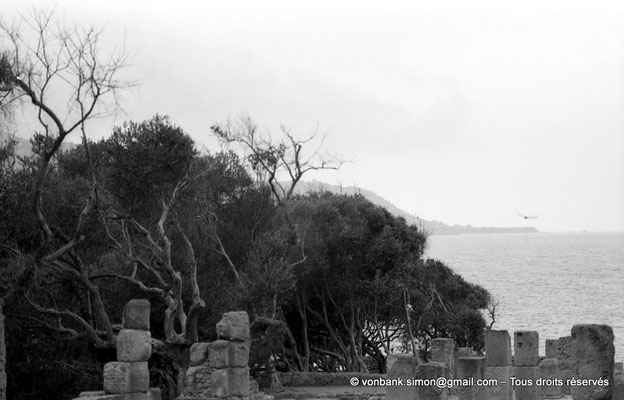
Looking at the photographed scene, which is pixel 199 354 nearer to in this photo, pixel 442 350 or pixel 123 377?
pixel 123 377

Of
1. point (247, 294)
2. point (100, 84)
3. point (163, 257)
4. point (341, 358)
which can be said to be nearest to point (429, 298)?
point (341, 358)

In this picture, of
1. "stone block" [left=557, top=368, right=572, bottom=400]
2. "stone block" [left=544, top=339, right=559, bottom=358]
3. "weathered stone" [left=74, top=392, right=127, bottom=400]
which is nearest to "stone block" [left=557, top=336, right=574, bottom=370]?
"stone block" [left=544, top=339, right=559, bottom=358]

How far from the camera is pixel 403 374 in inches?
625

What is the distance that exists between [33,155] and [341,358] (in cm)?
1954

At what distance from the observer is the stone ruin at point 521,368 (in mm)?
11852

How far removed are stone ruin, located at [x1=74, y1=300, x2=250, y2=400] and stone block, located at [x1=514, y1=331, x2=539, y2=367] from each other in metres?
6.74

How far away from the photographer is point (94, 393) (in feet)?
65.2

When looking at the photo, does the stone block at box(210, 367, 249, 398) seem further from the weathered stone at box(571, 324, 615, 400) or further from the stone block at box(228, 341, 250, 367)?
the weathered stone at box(571, 324, 615, 400)

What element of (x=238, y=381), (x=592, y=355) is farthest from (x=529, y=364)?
(x=592, y=355)

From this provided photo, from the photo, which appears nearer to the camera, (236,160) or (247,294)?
(247,294)

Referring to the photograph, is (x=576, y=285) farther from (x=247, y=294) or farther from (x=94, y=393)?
(x=94, y=393)

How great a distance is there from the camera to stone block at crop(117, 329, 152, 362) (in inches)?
774

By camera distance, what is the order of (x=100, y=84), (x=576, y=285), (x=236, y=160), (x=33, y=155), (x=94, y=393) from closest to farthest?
(x=94, y=393), (x=100, y=84), (x=33, y=155), (x=236, y=160), (x=576, y=285)

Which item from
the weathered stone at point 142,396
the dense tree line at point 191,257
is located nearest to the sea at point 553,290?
the dense tree line at point 191,257
